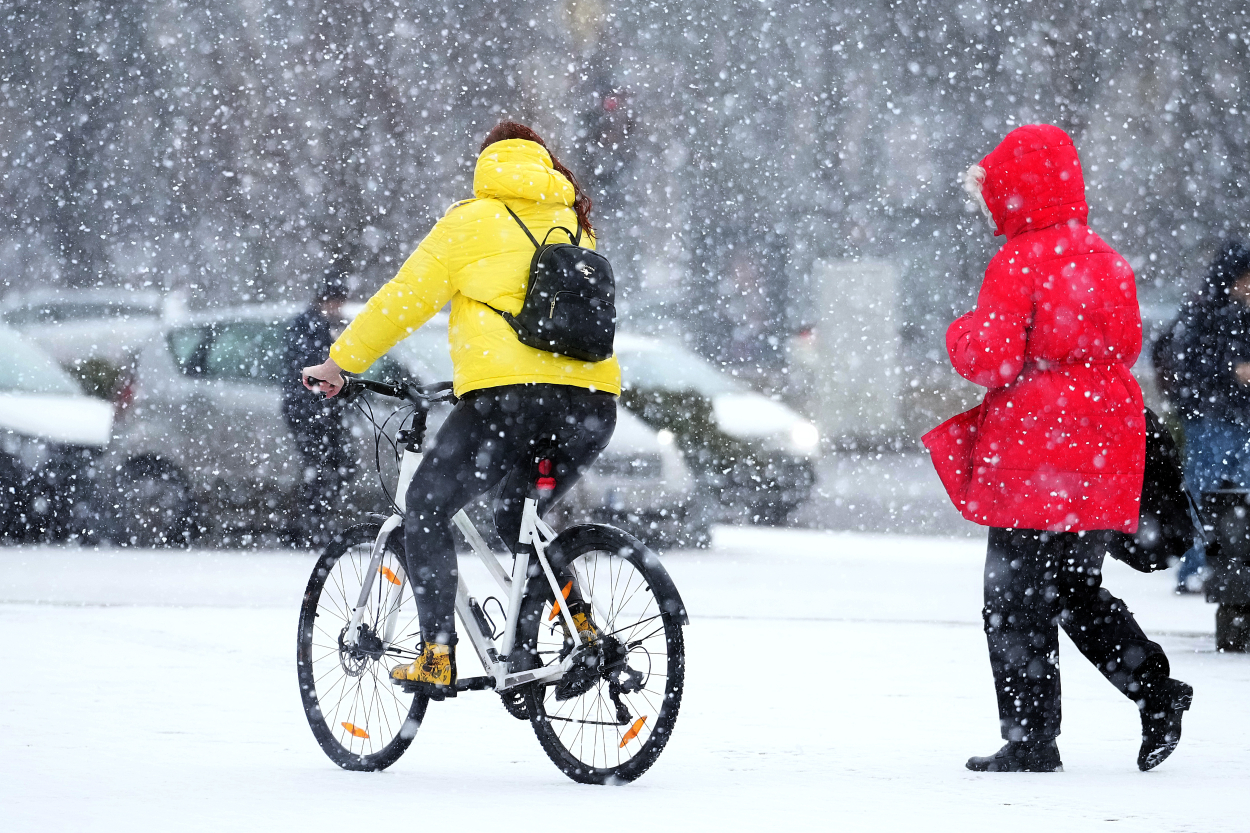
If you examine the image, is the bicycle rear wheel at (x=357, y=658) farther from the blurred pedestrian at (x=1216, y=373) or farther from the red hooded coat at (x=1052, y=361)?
the blurred pedestrian at (x=1216, y=373)

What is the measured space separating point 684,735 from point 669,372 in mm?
6127

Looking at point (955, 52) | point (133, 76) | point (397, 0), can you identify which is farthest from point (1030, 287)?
point (955, 52)

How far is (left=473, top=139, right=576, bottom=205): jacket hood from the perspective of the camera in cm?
488

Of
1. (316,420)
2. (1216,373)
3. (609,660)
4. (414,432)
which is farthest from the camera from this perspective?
(316,420)

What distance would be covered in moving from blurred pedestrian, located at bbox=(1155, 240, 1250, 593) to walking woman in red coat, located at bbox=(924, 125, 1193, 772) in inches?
168

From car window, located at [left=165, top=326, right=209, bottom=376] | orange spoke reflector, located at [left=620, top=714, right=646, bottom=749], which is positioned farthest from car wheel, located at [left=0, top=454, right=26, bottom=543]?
orange spoke reflector, located at [left=620, top=714, right=646, bottom=749]

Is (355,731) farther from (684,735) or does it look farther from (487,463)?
(684,735)

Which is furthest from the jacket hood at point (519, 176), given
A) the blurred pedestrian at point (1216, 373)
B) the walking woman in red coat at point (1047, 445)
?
the blurred pedestrian at point (1216, 373)

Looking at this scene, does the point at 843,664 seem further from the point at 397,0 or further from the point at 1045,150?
the point at 397,0

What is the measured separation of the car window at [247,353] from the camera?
11102mm

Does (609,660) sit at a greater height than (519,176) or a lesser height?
lesser

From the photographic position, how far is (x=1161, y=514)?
205 inches

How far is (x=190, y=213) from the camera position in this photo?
1983cm

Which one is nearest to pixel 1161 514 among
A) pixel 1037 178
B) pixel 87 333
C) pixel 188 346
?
pixel 1037 178
